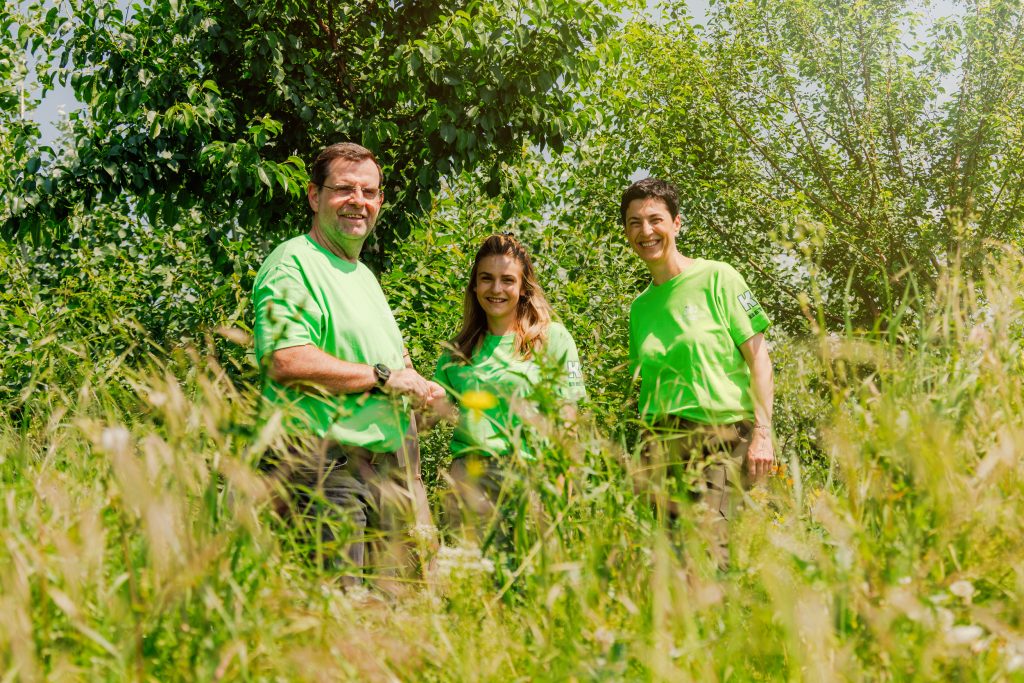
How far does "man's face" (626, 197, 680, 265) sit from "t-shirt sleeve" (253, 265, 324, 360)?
4.27ft

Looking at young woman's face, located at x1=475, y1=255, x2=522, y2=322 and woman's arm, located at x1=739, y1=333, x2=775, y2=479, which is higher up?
young woman's face, located at x1=475, y1=255, x2=522, y2=322

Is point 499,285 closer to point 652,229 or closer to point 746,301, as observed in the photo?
point 652,229

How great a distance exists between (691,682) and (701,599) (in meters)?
0.13

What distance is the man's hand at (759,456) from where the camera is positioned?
10.4 feet

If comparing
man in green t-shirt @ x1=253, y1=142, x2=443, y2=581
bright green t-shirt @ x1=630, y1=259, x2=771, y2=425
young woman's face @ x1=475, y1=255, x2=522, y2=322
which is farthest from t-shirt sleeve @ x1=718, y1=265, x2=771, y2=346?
man in green t-shirt @ x1=253, y1=142, x2=443, y2=581

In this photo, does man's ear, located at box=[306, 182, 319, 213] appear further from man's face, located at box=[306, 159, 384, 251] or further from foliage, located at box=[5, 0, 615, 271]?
foliage, located at box=[5, 0, 615, 271]

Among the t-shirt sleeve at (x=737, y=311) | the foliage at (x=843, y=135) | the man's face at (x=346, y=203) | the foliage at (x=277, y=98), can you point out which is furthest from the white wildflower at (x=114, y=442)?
the foliage at (x=843, y=135)

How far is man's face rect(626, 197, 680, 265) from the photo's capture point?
342cm

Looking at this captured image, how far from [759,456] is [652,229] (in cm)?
90

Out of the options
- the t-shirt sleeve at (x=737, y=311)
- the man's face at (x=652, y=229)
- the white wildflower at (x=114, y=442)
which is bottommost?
the white wildflower at (x=114, y=442)

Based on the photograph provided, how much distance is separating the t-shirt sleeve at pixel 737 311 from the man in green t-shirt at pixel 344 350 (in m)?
1.11

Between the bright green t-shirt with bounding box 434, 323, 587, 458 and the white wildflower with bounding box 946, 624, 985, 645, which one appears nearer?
the white wildflower with bounding box 946, 624, 985, 645

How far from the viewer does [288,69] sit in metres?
6.05

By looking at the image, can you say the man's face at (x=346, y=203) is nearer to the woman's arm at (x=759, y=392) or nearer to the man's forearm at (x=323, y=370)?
the man's forearm at (x=323, y=370)
